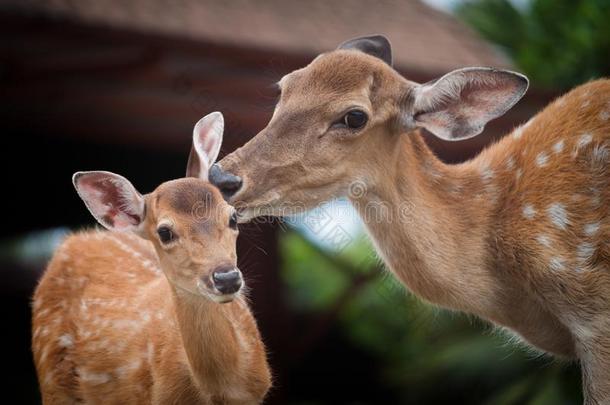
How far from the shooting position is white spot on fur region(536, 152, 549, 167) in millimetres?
3207

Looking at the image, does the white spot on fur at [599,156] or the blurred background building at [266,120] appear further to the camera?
the blurred background building at [266,120]

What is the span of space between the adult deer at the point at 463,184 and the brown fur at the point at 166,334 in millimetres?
184

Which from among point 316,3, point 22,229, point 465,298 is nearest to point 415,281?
point 465,298

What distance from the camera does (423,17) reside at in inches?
372

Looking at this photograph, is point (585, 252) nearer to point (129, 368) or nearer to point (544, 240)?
point (544, 240)

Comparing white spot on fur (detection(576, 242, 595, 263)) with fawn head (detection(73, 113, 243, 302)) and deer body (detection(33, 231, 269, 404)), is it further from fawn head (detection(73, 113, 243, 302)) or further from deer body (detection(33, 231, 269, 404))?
fawn head (detection(73, 113, 243, 302))

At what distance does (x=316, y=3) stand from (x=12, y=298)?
4220mm

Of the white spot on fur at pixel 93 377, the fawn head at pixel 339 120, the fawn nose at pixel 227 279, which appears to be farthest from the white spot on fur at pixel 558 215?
the white spot on fur at pixel 93 377

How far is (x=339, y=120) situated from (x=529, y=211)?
0.82m

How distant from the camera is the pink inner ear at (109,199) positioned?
6.63ft

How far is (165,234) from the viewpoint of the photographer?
2.37 metres

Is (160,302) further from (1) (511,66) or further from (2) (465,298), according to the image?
(1) (511,66)

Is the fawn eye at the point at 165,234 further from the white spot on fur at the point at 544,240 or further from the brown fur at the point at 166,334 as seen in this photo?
the white spot on fur at the point at 544,240

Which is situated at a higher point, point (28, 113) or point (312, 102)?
point (312, 102)
